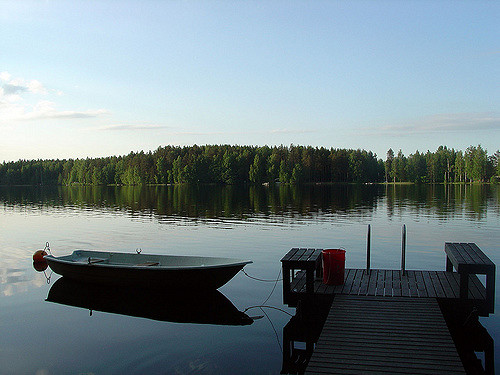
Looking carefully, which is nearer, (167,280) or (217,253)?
(167,280)

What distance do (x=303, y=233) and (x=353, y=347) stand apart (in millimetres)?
23400

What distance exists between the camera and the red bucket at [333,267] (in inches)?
522

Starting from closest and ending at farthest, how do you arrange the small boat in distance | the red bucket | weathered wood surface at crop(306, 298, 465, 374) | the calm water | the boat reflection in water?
weathered wood surface at crop(306, 298, 465, 374) → the calm water → the red bucket → the boat reflection in water → the small boat in distance

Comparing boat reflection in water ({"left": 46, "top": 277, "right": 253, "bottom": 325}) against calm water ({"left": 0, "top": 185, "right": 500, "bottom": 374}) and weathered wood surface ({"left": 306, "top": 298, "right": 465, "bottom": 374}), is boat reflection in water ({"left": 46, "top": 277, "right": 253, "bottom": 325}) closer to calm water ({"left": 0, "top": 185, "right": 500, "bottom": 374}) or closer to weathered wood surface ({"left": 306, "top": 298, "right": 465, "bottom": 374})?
calm water ({"left": 0, "top": 185, "right": 500, "bottom": 374})

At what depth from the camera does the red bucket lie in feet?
43.5

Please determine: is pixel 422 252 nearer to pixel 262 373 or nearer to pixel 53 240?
pixel 262 373

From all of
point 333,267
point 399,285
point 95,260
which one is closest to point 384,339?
point 333,267

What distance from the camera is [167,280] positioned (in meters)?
16.3

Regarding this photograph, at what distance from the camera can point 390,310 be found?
37.4 ft

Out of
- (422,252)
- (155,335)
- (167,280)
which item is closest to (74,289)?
(167,280)

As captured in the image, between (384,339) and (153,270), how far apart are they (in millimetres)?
9032

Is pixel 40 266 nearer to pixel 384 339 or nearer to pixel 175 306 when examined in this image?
pixel 175 306

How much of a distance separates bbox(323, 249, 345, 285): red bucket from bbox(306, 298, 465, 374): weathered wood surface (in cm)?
103

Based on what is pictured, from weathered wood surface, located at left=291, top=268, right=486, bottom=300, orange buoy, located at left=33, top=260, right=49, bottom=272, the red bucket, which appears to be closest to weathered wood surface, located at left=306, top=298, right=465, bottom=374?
weathered wood surface, located at left=291, top=268, right=486, bottom=300
